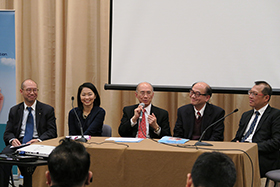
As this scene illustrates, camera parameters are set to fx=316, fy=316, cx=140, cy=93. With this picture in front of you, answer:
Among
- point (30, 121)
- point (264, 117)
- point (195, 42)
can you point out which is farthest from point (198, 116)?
point (30, 121)

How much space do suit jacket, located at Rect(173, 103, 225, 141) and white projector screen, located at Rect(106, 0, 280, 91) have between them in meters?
0.62

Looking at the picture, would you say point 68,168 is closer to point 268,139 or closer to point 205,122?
point 205,122

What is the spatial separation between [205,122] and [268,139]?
0.64 m

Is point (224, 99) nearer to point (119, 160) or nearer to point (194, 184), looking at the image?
point (119, 160)

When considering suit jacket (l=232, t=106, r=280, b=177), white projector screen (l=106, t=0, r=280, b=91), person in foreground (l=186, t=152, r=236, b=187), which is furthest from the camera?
white projector screen (l=106, t=0, r=280, b=91)

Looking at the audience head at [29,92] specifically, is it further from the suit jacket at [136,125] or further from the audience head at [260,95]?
the audience head at [260,95]

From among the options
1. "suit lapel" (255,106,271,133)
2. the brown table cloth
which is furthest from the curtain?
the brown table cloth

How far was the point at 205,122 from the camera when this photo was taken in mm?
3365

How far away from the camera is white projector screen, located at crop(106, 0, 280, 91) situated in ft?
12.7

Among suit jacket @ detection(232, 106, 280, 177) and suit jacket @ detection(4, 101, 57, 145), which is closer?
suit jacket @ detection(232, 106, 280, 177)

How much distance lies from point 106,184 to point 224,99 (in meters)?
2.49

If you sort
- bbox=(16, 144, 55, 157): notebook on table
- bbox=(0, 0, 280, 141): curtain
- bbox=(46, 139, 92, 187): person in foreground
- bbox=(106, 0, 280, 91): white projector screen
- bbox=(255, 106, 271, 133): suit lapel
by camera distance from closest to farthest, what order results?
bbox=(46, 139, 92, 187): person in foreground
bbox=(16, 144, 55, 157): notebook on table
bbox=(255, 106, 271, 133): suit lapel
bbox=(106, 0, 280, 91): white projector screen
bbox=(0, 0, 280, 141): curtain

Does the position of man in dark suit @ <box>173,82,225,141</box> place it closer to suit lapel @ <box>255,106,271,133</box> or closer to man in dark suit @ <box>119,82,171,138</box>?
man in dark suit @ <box>119,82,171,138</box>

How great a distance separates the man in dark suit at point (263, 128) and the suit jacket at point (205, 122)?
0.26 metres
